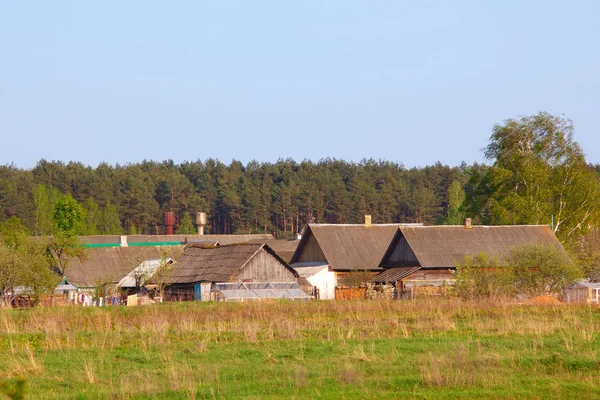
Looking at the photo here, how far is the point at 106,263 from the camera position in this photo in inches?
2350

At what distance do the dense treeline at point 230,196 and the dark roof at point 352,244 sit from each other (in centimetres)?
5385

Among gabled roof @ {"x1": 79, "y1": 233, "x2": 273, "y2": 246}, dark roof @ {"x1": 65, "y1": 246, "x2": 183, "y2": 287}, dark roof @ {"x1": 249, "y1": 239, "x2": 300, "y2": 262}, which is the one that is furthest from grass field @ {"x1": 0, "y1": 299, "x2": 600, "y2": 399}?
gabled roof @ {"x1": 79, "y1": 233, "x2": 273, "y2": 246}

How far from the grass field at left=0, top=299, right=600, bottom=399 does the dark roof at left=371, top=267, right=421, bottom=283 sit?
19.3 metres

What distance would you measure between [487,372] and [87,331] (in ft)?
37.8

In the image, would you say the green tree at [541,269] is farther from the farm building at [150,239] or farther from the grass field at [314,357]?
the farm building at [150,239]

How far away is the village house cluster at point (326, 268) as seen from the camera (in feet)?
143

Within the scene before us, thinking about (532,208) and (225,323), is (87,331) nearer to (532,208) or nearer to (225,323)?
(225,323)

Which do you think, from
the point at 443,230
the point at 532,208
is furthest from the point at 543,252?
the point at 532,208

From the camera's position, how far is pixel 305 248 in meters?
56.6

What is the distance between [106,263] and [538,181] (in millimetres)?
28248

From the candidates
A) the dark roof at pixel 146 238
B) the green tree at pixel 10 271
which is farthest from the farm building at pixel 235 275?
the dark roof at pixel 146 238

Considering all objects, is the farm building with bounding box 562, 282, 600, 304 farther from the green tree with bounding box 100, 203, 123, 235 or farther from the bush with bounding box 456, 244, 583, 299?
the green tree with bounding box 100, 203, 123, 235

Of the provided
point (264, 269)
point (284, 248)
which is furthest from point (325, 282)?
point (284, 248)

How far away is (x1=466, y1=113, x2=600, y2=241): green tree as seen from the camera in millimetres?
54438
